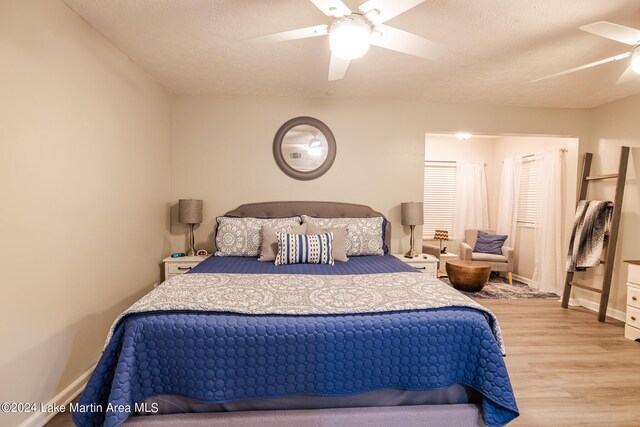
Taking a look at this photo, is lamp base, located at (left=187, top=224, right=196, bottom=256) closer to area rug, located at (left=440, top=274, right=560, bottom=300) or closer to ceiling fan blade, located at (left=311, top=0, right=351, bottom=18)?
ceiling fan blade, located at (left=311, top=0, right=351, bottom=18)

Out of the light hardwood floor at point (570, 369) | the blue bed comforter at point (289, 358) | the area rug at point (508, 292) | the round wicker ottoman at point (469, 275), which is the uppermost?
the blue bed comforter at point (289, 358)

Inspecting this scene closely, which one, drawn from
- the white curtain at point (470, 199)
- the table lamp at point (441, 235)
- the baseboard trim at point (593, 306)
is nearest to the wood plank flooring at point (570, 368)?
the baseboard trim at point (593, 306)

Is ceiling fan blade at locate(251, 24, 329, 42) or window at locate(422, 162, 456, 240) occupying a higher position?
ceiling fan blade at locate(251, 24, 329, 42)

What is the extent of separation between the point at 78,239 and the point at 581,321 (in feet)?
15.5

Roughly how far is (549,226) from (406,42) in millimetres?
3988

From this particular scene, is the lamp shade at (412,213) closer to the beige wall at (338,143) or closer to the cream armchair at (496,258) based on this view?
the beige wall at (338,143)

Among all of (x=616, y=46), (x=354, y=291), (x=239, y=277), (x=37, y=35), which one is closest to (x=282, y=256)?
(x=239, y=277)

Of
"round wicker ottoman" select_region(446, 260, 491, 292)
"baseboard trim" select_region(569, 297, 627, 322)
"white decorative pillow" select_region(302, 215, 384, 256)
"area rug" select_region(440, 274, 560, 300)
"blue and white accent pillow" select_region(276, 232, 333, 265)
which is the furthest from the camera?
"area rug" select_region(440, 274, 560, 300)

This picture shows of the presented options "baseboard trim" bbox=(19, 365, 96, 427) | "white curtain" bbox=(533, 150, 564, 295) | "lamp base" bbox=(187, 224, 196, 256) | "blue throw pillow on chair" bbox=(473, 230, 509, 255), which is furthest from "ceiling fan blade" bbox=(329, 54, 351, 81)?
"blue throw pillow on chair" bbox=(473, 230, 509, 255)

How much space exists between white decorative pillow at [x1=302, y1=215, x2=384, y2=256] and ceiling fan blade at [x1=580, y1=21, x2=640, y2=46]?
2.13 m

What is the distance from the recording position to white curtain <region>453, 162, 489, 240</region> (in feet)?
19.2

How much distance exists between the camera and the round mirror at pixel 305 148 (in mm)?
3611

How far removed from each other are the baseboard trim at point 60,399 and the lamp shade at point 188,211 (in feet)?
5.00

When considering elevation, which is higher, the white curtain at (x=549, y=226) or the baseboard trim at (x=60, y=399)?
the white curtain at (x=549, y=226)
